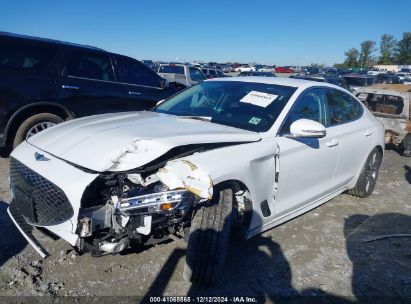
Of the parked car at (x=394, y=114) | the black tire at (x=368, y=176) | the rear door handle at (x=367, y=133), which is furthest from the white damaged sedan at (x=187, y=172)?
the parked car at (x=394, y=114)

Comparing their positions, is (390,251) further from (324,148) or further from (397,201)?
(397,201)

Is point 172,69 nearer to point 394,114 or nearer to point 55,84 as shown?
point 394,114

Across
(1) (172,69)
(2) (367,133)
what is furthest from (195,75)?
(2) (367,133)

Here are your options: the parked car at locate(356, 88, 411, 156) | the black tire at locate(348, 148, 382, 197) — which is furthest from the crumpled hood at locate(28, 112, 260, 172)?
the parked car at locate(356, 88, 411, 156)

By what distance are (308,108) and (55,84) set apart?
12.2 ft

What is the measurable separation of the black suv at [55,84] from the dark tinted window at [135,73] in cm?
2

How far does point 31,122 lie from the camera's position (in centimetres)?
564

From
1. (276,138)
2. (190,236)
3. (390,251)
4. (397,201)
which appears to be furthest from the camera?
(397,201)

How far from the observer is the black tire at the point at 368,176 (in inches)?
207

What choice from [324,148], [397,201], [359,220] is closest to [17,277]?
[324,148]

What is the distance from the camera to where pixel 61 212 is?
268 cm

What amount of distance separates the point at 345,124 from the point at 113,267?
3048 millimetres

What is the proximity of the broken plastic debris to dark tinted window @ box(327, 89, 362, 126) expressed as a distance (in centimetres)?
222

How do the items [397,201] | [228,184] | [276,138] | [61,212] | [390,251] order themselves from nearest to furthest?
1. [61,212]
2. [228,184]
3. [276,138]
4. [390,251]
5. [397,201]
